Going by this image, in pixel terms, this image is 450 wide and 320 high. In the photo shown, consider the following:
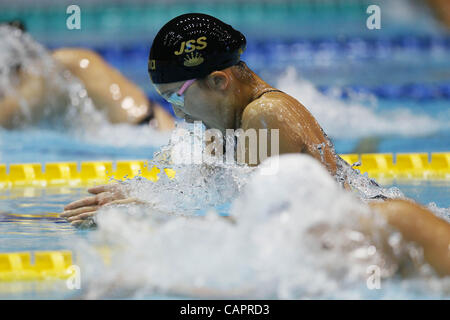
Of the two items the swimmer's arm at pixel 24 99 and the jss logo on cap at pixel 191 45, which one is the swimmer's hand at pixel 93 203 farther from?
the swimmer's arm at pixel 24 99

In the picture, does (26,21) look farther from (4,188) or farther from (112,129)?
(4,188)

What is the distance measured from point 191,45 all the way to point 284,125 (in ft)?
1.78

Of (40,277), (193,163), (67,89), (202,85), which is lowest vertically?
(40,277)

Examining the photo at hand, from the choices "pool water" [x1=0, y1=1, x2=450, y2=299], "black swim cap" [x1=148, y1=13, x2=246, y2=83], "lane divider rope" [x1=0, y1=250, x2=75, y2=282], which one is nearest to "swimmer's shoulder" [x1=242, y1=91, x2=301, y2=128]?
"black swim cap" [x1=148, y1=13, x2=246, y2=83]

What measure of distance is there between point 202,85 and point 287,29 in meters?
6.78

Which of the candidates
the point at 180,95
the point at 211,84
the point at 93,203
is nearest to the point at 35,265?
the point at 93,203

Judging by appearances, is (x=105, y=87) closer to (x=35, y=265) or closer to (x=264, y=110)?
(x=35, y=265)

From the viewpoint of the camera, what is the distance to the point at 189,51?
8.44 feet

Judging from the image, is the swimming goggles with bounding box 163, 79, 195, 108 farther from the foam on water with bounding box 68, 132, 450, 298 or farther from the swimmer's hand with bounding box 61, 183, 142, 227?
the foam on water with bounding box 68, 132, 450, 298

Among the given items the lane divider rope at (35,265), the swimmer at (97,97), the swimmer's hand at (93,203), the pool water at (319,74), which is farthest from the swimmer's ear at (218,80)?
the swimmer at (97,97)

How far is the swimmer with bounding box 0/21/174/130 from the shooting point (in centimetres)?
678

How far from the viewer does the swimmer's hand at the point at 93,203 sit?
2684 millimetres

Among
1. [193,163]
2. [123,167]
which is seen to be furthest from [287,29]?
[193,163]

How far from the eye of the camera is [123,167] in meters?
4.86
